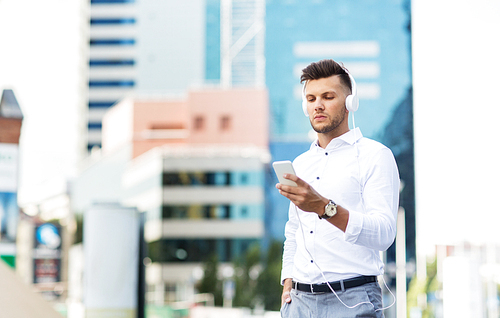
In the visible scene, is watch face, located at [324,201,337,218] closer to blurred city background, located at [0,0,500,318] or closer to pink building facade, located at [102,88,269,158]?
blurred city background, located at [0,0,500,318]

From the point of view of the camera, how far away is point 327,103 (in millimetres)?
1247

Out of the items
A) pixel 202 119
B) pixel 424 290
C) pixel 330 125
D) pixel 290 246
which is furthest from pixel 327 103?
pixel 202 119

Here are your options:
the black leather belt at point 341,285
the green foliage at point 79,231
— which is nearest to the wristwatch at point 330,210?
the black leather belt at point 341,285

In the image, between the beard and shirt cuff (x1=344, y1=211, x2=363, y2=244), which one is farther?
the beard

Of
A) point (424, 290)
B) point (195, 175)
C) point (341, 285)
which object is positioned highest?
point (195, 175)

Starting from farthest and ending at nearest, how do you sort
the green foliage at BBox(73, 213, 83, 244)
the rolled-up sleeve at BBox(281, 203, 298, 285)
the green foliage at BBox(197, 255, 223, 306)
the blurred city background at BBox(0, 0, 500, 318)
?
the green foliage at BBox(73, 213, 83, 244), the green foliage at BBox(197, 255, 223, 306), the blurred city background at BBox(0, 0, 500, 318), the rolled-up sleeve at BBox(281, 203, 298, 285)

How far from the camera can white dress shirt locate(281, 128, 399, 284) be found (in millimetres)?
1109

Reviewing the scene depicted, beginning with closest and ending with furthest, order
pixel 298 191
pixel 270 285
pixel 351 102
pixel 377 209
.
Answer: pixel 298 191
pixel 377 209
pixel 351 102
pixel 270 285

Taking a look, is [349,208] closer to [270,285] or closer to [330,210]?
[330,210]

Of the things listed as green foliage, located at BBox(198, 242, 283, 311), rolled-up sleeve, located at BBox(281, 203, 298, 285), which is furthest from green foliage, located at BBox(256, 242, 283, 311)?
rolled-up sleeve, located at BBox(281, 203, 298, 285)

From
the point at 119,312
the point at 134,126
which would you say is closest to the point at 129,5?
Result: the point at 134,126

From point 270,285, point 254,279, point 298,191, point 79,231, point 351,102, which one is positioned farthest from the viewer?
point 79,231

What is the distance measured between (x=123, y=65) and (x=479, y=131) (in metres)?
49.6

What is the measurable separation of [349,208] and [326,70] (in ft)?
0.99
